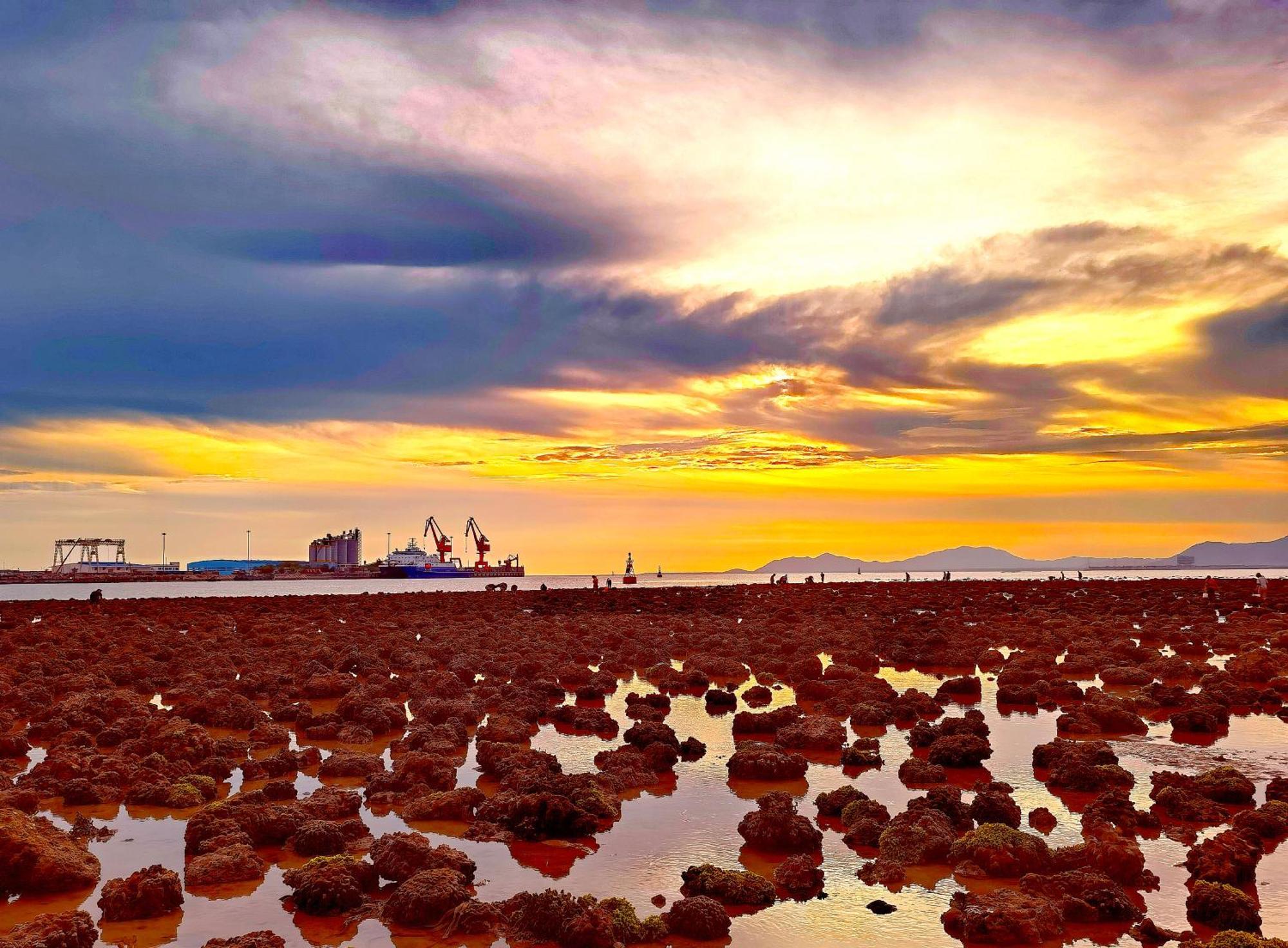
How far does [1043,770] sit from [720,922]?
8418 mm

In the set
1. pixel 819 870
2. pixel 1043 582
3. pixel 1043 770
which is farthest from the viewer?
pixel 1043 582

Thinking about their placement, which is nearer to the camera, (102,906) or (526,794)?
(102,906)

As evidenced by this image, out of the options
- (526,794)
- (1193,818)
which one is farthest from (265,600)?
(1193,818)

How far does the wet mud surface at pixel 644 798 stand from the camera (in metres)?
9.23

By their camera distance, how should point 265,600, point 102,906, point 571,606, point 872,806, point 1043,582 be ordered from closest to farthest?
point 102,906, point 872,806, point 571,606, point 265,600, point 1043,582

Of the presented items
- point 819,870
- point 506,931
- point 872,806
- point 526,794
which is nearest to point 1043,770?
point 872,806

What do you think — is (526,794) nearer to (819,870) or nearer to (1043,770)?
(819,870)

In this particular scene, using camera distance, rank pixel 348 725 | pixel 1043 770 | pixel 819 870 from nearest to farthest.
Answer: pixel 819 870
pixel 1043 770
pixel 348 725

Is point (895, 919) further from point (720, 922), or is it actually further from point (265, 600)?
point (265, 600)

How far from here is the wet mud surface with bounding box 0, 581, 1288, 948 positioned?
923cm

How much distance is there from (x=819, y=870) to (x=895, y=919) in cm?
133

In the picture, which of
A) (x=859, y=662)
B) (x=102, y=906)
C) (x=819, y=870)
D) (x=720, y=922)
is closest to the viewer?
(x=720, y=922)

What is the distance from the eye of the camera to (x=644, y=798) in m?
14.0

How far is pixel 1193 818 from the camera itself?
485 inches
